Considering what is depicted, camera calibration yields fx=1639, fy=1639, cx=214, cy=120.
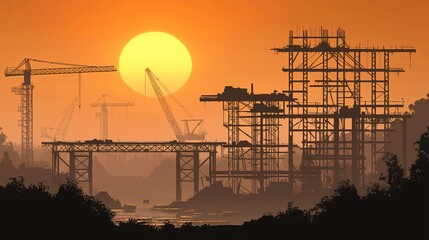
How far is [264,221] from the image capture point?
461ft

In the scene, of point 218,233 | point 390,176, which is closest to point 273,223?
point 218,233

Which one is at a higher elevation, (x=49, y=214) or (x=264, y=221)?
(x=49, y=214)

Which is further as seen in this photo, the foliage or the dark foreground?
the foliage

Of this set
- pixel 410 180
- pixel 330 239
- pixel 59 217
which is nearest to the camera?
pixel 330 239

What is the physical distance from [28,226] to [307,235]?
2232 cm

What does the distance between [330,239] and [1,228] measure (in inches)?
A: 1021

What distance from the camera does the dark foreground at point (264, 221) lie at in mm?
129500

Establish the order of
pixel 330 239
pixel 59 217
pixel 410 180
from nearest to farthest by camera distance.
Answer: pixel 330 239 < pixel 59 217 < pixel 410 180

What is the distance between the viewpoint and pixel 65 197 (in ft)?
477

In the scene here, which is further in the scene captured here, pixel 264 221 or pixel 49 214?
pixel 264 221

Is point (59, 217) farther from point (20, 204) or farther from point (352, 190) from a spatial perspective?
point (352, 190)

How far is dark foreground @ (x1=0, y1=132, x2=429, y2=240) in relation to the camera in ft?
425

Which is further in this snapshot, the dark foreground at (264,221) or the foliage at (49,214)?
the foliage at (49,214)

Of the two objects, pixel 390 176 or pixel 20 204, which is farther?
pixel 390 176
